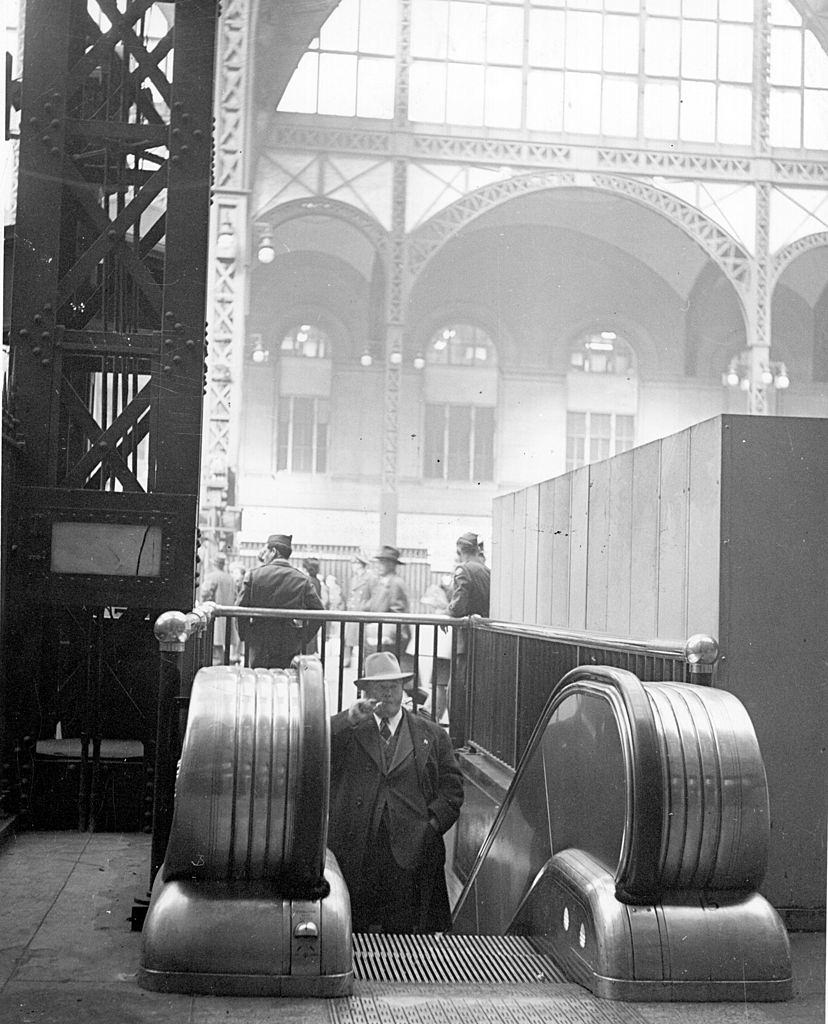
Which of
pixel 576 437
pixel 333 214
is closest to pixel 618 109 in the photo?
pixel 333 214

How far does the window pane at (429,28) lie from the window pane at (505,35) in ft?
3.72

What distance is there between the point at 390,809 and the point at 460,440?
2652 centimetres

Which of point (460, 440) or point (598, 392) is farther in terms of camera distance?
point (598, 392)

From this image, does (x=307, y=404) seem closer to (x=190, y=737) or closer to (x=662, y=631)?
(x=662, y=631)

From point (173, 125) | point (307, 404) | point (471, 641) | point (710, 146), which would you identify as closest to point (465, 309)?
point (307, 404)

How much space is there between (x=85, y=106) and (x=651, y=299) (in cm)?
2792

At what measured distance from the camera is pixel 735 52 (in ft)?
96.5

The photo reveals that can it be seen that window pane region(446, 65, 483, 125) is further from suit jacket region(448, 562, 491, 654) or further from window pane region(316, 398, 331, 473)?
suit jacket region(448, 562, 491, 654)

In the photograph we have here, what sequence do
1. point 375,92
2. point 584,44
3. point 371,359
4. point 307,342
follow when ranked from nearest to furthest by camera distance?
point 375,92
point 584,44
point 371,359
point 307,342

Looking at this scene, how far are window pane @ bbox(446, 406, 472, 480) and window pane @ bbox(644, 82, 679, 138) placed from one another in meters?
8.70

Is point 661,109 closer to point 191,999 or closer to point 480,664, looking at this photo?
point 480,664

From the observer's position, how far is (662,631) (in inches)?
237

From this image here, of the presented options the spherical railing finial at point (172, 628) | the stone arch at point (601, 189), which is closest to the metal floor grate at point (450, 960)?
the spherical railing finial at point (172, 628)

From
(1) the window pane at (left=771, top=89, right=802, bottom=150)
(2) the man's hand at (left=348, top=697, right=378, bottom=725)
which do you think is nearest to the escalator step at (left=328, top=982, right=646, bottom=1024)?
(2) the man's hand at (left=348, top=697, right=378, bottom=725)
